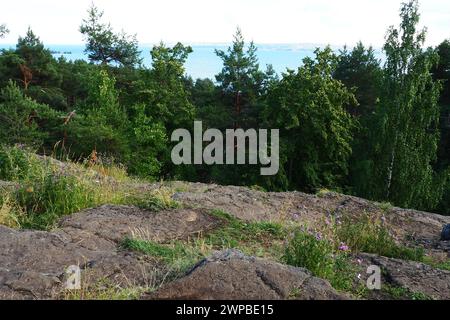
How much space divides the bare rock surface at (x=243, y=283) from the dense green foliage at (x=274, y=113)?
1626 cm

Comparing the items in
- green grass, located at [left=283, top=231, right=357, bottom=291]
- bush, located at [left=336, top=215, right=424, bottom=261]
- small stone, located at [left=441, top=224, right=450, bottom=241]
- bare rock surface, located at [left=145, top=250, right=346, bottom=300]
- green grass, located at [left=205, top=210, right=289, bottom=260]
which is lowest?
small stone, located at [left=441, top=224, right=450, bottom=241]

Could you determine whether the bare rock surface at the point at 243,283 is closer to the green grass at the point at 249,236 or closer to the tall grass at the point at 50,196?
the green grass at the point at 249,236

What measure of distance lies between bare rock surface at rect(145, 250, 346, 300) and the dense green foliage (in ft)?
53.3

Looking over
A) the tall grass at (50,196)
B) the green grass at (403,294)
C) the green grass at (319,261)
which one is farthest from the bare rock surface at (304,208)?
the green grass at (403,294)

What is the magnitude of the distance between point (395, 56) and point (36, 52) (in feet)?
63.5

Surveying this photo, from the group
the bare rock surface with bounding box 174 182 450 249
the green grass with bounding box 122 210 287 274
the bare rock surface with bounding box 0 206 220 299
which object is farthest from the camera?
the bare rock surface with bounding box 174 182 450 249

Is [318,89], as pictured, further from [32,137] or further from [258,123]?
[32,137]

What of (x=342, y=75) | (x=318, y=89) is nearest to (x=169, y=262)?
(x=318, y=89)

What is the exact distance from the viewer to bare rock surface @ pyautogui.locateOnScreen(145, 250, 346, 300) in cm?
348

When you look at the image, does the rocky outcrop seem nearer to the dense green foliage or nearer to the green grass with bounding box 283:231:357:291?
the green grass with bounding box 283:231:357:291

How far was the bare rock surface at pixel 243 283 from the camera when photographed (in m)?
3.48

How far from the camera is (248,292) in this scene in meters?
3.52

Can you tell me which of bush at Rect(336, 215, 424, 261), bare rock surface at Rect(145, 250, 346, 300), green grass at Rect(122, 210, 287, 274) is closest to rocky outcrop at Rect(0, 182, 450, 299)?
bare rock surface at Rect(145, 250, 346, 300)

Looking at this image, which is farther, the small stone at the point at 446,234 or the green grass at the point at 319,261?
the small stone at the point at 446,234
